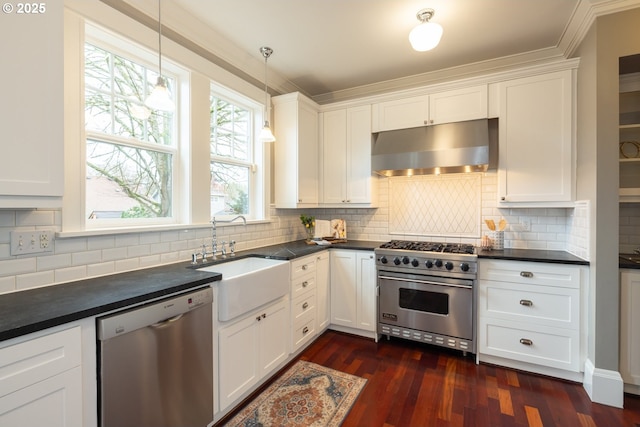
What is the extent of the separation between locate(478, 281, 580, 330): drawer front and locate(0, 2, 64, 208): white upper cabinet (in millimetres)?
3012

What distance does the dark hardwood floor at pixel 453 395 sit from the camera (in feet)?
6.17

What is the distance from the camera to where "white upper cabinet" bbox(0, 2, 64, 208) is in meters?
1.20

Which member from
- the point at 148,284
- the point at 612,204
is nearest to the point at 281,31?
the point at 148,284

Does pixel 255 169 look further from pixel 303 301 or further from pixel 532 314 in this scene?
pixel 532 314

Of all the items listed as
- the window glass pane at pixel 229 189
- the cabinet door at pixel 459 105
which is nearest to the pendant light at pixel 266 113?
the window glass pane at pixel 229 189

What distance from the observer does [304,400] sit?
2.06 meters

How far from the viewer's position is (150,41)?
2.06 meters

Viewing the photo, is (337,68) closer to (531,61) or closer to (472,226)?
(531,61)

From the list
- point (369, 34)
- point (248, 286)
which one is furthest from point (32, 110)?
point (369, 34)

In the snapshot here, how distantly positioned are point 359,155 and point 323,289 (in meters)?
1.54

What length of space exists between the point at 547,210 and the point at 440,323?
4.84 feet

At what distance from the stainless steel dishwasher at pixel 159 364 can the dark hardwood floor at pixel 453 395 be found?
0.97m

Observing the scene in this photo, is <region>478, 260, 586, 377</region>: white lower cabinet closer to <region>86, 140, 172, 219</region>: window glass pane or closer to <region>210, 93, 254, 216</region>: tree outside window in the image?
<region>210, 93, 254, 216</region>: tree outside window

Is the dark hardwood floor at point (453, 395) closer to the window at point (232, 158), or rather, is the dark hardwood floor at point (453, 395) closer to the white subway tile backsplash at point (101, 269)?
the window at point (232, 158)
